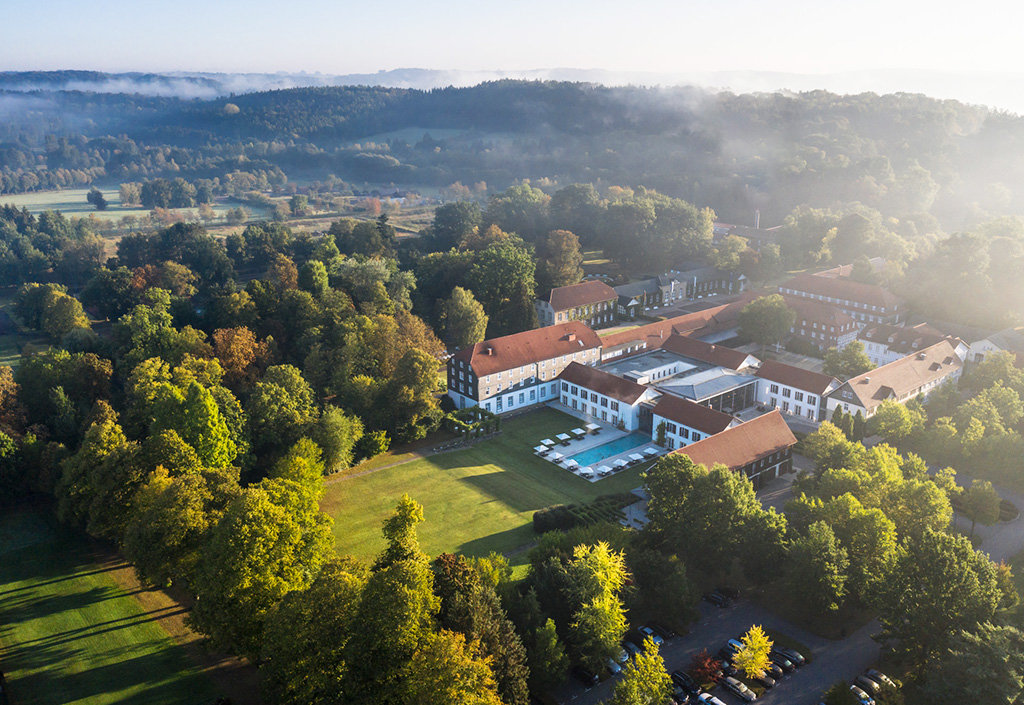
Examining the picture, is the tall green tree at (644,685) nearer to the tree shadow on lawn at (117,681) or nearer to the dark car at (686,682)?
the dark car at (686,682)

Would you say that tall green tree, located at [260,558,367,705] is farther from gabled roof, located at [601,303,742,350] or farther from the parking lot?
gabled roof, located at [601,303,742,350]

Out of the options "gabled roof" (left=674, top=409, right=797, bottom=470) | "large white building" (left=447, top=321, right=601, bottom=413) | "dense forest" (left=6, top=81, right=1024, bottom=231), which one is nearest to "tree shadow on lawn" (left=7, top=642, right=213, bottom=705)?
"gabled roof" (left=674, top=409, right=797, bottom=470)

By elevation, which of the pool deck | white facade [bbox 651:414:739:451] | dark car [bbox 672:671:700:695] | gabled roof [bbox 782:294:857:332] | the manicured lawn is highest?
gabled roof [bbox 782:294:857:332]

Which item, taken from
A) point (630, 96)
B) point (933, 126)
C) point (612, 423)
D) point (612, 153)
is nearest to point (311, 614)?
point (612, 423)

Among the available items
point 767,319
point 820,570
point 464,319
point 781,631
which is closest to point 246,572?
point 781,631

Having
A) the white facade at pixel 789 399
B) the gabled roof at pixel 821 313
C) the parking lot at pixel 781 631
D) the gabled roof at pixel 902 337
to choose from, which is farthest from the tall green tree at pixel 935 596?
the gabled roof at pixel 821 313

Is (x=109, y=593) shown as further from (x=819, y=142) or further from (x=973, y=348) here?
(x=819, y=142)
